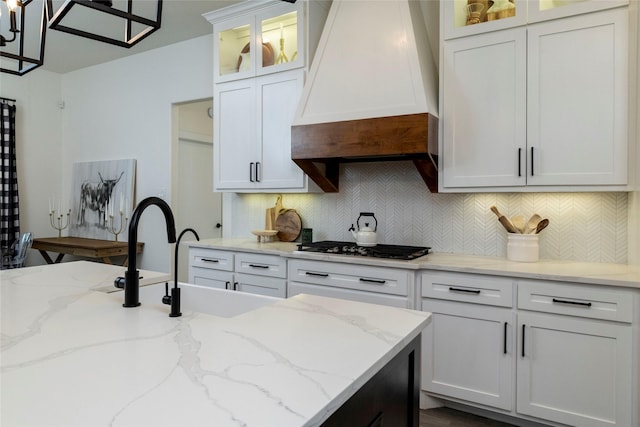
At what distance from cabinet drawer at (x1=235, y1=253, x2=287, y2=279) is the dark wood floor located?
126 cm

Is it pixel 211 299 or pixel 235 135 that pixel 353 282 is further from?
pixel 235 135

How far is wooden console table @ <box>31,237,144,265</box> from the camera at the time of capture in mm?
4336

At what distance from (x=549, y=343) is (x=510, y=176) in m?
0.93

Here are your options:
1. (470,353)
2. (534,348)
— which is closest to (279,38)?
(470,353)

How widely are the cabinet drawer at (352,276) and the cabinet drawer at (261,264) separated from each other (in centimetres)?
9

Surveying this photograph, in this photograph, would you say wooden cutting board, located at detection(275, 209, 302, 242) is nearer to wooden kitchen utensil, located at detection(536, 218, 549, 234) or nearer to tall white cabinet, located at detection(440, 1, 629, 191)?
tall white cabinet, located at detection(440, 1, 629, 191)

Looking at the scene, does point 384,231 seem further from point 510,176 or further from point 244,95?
point 244,95

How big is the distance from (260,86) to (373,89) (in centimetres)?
105

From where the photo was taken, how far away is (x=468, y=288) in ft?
7.77

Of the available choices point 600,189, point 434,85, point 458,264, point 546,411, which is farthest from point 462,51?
point 546,411

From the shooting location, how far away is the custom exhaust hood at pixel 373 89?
102 inches

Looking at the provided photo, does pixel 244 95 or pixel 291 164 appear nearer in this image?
pixel 291 164

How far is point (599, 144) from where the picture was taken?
7.32ft

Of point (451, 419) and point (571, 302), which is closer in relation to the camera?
point (571, 302)
